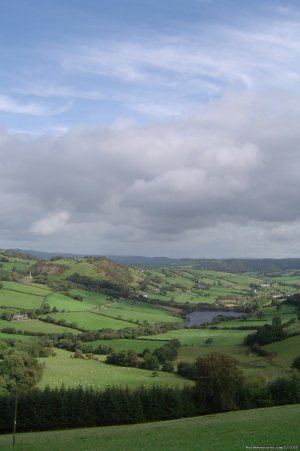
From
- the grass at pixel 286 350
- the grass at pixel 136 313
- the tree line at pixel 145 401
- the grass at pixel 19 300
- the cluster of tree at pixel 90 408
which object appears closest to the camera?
the cluster of tree at pixel 90 408

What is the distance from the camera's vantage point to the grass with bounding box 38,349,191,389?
84.5 metres


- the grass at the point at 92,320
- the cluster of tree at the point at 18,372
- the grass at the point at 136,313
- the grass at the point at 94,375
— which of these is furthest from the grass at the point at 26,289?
the cluster of tree at the point at 18,372

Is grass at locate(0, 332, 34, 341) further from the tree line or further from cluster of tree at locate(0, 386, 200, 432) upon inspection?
cluster of tree at locate(0, 386, 200, 432)

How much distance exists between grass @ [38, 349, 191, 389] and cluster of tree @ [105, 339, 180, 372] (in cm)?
223

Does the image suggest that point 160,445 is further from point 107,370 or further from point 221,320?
point 221,320

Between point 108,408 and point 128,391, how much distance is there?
4159 mm

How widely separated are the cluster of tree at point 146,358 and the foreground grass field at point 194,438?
5417 centimetres

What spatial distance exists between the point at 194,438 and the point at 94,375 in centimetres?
5821

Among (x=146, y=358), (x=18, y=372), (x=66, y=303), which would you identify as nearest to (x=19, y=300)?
(x=66, y=303)

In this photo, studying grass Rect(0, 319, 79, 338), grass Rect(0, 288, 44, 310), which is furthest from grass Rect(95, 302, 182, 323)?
grass Rect(0, 319, 79, 338)

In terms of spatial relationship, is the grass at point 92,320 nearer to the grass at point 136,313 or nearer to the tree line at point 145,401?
the grass at point 136,313

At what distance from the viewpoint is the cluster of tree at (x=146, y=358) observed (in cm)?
10175

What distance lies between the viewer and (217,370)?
6981cm

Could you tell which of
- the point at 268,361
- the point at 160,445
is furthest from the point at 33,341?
the point at 160,445
